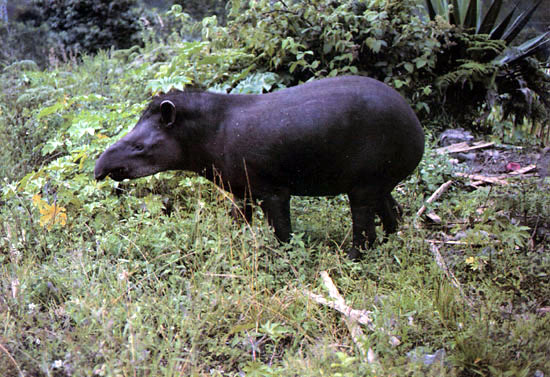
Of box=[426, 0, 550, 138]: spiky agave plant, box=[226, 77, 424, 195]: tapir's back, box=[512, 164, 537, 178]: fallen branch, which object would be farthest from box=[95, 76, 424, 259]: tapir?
box=[426, 0, 550, 138]: spiky agave plant

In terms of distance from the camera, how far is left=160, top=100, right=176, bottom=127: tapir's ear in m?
4.16

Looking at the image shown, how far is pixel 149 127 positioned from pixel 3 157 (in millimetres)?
2850

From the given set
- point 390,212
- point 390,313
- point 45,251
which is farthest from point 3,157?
point 390,313

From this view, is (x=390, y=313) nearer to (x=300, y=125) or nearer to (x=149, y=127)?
(x=300, y=125)

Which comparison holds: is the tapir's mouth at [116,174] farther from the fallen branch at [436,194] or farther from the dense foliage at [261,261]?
the fallen branch at [436,194]

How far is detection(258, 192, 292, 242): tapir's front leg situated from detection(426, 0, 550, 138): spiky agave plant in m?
3.48

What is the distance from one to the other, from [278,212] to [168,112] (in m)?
1.13

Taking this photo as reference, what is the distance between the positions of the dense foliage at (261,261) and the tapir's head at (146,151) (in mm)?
473

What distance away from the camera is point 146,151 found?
4320mm

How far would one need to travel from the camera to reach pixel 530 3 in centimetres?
772

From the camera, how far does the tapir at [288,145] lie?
12.9 feet

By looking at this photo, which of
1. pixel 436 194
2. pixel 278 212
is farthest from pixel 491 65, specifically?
pixel 278 212

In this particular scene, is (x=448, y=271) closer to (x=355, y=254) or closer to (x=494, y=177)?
(x=355, y=254)

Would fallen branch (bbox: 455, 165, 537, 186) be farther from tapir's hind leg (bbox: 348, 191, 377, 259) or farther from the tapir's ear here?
the tapir's ear
